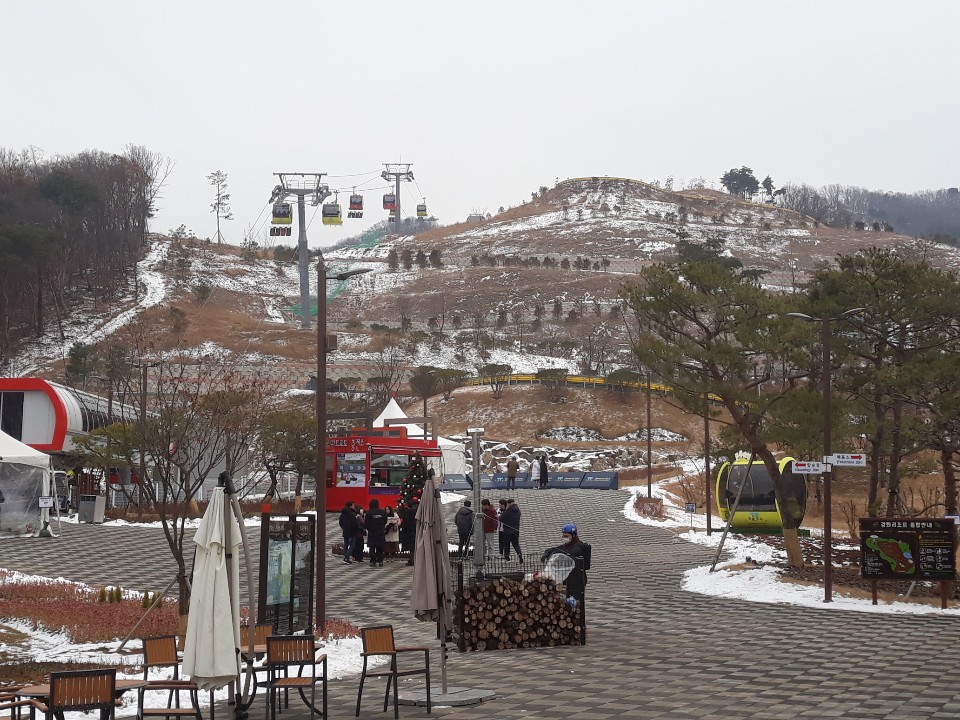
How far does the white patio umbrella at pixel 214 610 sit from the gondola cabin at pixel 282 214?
79.1m

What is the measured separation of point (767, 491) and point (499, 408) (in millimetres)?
43377

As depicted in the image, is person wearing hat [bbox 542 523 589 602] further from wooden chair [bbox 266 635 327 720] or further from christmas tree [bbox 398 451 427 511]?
christmas tree [bbox 398 451 427 511]

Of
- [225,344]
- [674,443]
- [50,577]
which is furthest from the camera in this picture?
[225,344]

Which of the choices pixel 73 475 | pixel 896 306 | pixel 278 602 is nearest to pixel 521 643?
pixel 278 602

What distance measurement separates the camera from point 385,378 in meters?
74.4

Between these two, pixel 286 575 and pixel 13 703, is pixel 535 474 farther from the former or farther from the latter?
pixel 13 703

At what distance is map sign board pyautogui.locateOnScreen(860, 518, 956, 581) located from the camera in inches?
792

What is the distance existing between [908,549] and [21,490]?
22.4 m

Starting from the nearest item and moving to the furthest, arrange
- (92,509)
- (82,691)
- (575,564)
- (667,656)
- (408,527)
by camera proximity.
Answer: (82,691) < (667,656) < (575,564) < (408,527) < (92,509)

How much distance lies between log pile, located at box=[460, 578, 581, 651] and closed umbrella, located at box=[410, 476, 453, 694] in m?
3.39

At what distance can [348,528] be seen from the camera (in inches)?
1044

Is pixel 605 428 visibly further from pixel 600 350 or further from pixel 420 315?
pixel 420 315

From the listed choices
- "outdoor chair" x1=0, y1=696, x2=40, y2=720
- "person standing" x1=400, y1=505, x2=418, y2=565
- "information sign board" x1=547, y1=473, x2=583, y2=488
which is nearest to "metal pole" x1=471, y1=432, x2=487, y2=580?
"person standing" x1=400, y1=505, x2=418, y2=565

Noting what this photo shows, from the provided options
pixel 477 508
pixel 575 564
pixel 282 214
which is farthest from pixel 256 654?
pixel 282 214
